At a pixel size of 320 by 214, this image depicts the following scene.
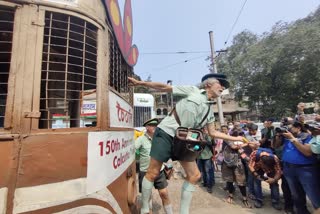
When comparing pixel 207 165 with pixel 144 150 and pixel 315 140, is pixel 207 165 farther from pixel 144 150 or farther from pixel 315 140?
pixel 315 140

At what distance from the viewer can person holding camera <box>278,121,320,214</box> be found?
3945mm

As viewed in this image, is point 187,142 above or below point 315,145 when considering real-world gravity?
above

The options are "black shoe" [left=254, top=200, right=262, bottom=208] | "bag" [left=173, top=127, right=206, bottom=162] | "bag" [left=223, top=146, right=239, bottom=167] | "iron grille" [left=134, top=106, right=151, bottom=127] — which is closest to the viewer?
"bag" [left=173, top=127, right=206, bottom=162]

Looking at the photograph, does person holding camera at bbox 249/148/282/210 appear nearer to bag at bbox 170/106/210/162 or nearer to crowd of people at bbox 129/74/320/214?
crowd of people at bbox 129/74/320/214

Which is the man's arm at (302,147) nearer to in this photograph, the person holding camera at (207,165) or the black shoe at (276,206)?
the black shoe at (276,206)

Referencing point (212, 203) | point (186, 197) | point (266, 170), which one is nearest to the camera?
point (186, 197)

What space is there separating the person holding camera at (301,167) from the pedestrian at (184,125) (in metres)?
Answer: 2.02

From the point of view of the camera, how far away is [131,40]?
14.2 feet

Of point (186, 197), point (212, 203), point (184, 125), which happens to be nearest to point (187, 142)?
point (184, 125)

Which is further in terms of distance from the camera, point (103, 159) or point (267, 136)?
point (267, 136)

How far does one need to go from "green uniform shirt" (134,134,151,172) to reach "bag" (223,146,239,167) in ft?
8.27

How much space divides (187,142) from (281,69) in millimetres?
20397

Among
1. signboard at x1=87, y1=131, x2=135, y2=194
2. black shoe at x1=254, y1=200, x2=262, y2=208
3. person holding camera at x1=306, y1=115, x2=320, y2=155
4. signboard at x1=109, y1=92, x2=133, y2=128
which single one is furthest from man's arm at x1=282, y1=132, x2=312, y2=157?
signboard at x1=87, y1=131, x2=135, y2=194

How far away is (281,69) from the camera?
1981 cm
